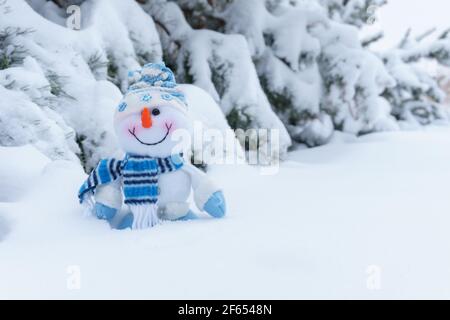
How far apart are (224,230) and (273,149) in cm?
229

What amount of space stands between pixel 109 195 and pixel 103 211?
0.06 m

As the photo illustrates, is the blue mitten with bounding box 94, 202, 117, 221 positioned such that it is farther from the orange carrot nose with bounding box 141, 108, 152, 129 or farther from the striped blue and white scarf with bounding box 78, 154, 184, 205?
the orange carrot nose with bounding box 141, 108, 152, 129

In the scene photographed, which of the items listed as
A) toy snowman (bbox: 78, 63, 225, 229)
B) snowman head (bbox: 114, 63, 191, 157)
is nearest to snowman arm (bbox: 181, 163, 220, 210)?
toy snowman (bbox: 78, 63, 225, 229)

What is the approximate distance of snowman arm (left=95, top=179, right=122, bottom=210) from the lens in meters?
1.89

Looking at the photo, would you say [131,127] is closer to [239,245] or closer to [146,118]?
[146,118]

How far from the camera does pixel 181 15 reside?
420cm

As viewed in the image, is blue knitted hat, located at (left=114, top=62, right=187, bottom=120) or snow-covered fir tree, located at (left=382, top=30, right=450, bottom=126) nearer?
blue knitted hat, located at (left=114, top=62, right=187, bottom=120)

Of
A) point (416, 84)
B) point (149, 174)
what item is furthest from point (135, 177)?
point (416, 84)

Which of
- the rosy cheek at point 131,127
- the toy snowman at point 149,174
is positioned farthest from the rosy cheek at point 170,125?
the rosy cheek at point 131,127

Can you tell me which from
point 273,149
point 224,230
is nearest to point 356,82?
point 273,149

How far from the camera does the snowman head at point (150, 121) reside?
1910 millimetres

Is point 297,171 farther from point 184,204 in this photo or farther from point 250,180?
point 184,204

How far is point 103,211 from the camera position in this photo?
1.89 m

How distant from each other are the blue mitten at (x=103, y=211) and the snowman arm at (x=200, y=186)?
→ 32 cm
